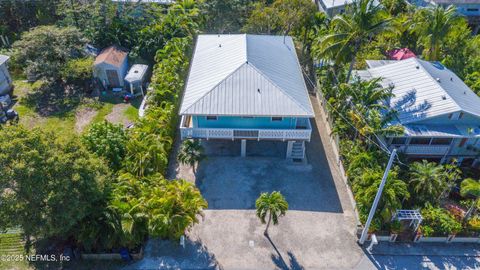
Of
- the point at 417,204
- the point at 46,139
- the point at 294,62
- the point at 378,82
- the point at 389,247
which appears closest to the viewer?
the point at 46,139

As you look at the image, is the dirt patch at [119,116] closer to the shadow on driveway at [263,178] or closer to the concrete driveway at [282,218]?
the shadow on driveway at [263,178]

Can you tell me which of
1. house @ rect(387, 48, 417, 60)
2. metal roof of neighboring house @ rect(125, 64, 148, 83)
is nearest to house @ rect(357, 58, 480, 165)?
house @ rect(387, 48, 417, 60)

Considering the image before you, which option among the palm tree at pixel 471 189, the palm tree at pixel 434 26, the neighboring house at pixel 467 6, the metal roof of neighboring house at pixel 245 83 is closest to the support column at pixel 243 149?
the metal roof of neighboring house at pixel 245 83

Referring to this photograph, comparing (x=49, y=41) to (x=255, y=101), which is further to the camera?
(x=49, y=41)

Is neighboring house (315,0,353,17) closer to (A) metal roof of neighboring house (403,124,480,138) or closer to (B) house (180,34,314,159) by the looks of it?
(B) house (180,34,314,159)

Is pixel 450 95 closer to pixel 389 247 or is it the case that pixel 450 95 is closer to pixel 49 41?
pixel 389 247

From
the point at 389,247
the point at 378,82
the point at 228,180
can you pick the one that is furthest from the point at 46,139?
the point at 378,82

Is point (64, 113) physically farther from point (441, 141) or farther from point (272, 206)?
point (441, 141)
